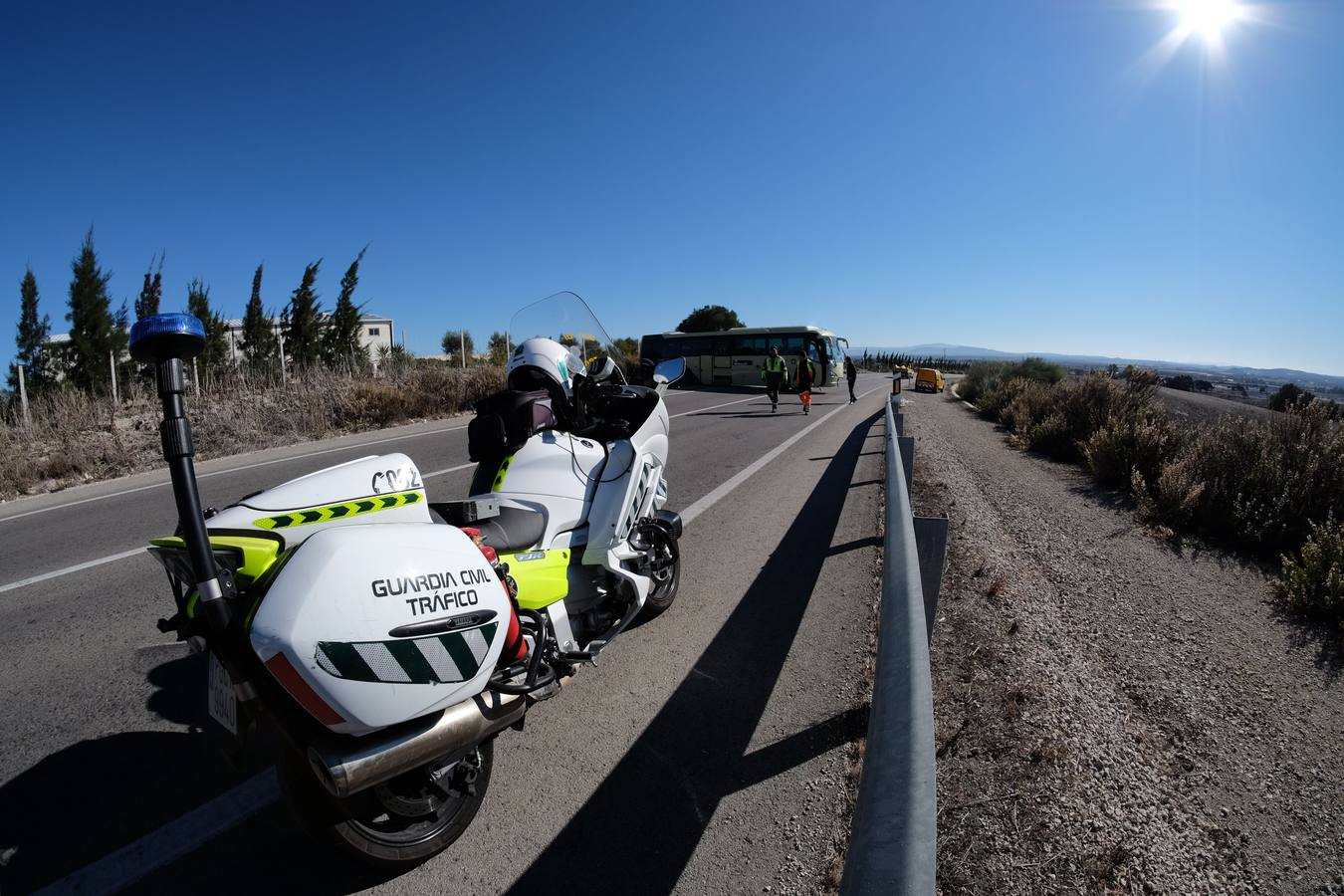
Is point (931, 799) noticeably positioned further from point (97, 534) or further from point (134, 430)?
point (134, 430)

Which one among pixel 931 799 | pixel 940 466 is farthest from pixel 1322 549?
pixel 931 799

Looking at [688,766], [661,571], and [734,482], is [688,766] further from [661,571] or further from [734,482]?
[734,482]

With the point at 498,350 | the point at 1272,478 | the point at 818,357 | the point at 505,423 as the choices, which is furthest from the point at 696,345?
the point at 505,423

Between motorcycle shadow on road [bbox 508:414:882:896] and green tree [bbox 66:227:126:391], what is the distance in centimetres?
2506

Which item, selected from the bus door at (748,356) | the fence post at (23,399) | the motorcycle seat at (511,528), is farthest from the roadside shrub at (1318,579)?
the bus door at (748,356)

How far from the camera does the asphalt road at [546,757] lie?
206cm

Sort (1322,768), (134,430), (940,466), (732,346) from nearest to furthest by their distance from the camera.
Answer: (1322,768)
(940,466)
(134,430)
(732,346)

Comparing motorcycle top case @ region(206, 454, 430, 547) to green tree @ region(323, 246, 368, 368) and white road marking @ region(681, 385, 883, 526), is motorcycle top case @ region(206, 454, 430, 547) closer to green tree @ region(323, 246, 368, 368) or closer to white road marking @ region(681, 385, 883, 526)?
white road marking @ region(681, 385, 883, 526)

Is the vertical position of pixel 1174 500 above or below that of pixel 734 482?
above

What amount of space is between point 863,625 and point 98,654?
14.2 feet

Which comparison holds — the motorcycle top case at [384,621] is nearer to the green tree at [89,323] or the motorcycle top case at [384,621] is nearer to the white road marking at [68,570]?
the white road marking at [68,570]

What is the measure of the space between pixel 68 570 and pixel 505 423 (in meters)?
4.16

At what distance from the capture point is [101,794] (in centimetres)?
237

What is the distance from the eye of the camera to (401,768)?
1814mm
